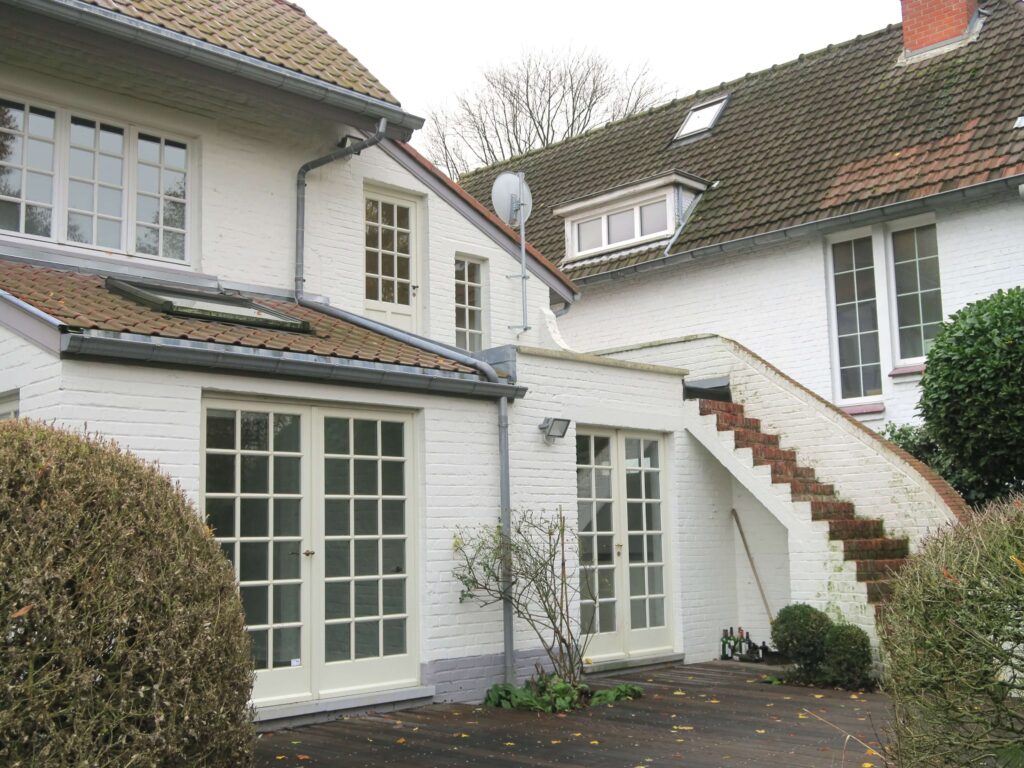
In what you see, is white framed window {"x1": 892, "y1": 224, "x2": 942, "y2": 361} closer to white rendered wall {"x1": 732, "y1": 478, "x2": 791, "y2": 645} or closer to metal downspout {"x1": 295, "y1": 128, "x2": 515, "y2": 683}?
white rendered wall {"x1": 732, "y1": 478, "x2": 791, "y2": 645}

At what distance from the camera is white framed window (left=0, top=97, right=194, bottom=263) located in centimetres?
944

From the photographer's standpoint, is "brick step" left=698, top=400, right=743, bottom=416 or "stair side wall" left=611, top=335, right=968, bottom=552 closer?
"stair side wall" left=611, top=335, right=968, bottom=552

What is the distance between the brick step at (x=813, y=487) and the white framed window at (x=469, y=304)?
13.0 ft

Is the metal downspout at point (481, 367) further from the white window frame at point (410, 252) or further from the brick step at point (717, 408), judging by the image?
the brick step at point (717, 408)

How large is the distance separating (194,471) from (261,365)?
0.90 meters

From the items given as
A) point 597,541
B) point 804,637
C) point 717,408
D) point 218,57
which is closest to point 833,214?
point 717,408

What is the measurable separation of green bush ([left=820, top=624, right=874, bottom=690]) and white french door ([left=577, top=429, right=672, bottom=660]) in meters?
2.01

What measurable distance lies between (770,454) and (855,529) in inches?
46.4

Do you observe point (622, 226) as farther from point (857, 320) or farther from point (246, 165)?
point (246, 165)

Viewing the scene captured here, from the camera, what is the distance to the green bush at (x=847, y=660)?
9.88m

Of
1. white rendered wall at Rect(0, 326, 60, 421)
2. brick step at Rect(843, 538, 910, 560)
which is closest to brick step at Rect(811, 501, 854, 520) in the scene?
brick step at Rect(843, 538, 910, 560)

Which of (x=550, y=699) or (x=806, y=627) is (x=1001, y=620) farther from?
(x=806, y=627)

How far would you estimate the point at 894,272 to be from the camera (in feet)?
45.6

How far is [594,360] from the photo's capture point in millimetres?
10953
